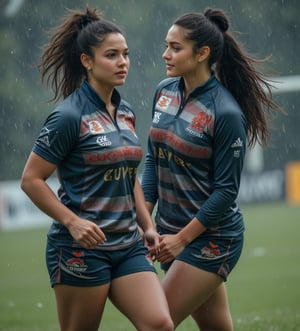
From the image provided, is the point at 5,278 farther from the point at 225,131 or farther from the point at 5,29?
the point at 5,29

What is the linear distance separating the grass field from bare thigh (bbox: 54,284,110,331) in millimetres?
2608

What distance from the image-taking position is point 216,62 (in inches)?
217

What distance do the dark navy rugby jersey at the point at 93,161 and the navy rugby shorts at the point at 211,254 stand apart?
454 mm

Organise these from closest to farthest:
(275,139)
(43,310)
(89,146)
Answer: (89,146) < (43,310) < (275,139)

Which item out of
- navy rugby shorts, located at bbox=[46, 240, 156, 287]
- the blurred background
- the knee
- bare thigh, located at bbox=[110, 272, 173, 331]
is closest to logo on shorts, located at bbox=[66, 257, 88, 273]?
navy rugby shorts, located at bbox=[46, 240, 156, 287]

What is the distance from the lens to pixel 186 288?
17.2ft

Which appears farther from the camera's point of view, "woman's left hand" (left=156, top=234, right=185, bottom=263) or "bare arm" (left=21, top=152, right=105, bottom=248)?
"woman's left hand" (left=156, top=234, right=185, bottom=263)

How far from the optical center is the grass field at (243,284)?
8789mm

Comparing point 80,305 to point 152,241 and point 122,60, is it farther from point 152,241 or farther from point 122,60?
point 122,60

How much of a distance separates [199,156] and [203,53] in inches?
25.2

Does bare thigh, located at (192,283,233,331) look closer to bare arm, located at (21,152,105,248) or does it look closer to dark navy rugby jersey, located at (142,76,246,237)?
dark navy rugby jersey, located at (142,76,246,237)

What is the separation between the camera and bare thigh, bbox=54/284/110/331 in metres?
4.88

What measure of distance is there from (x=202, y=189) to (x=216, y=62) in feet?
2.72

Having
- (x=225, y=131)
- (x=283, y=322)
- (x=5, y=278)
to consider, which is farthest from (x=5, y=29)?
(x=225, y=131)
